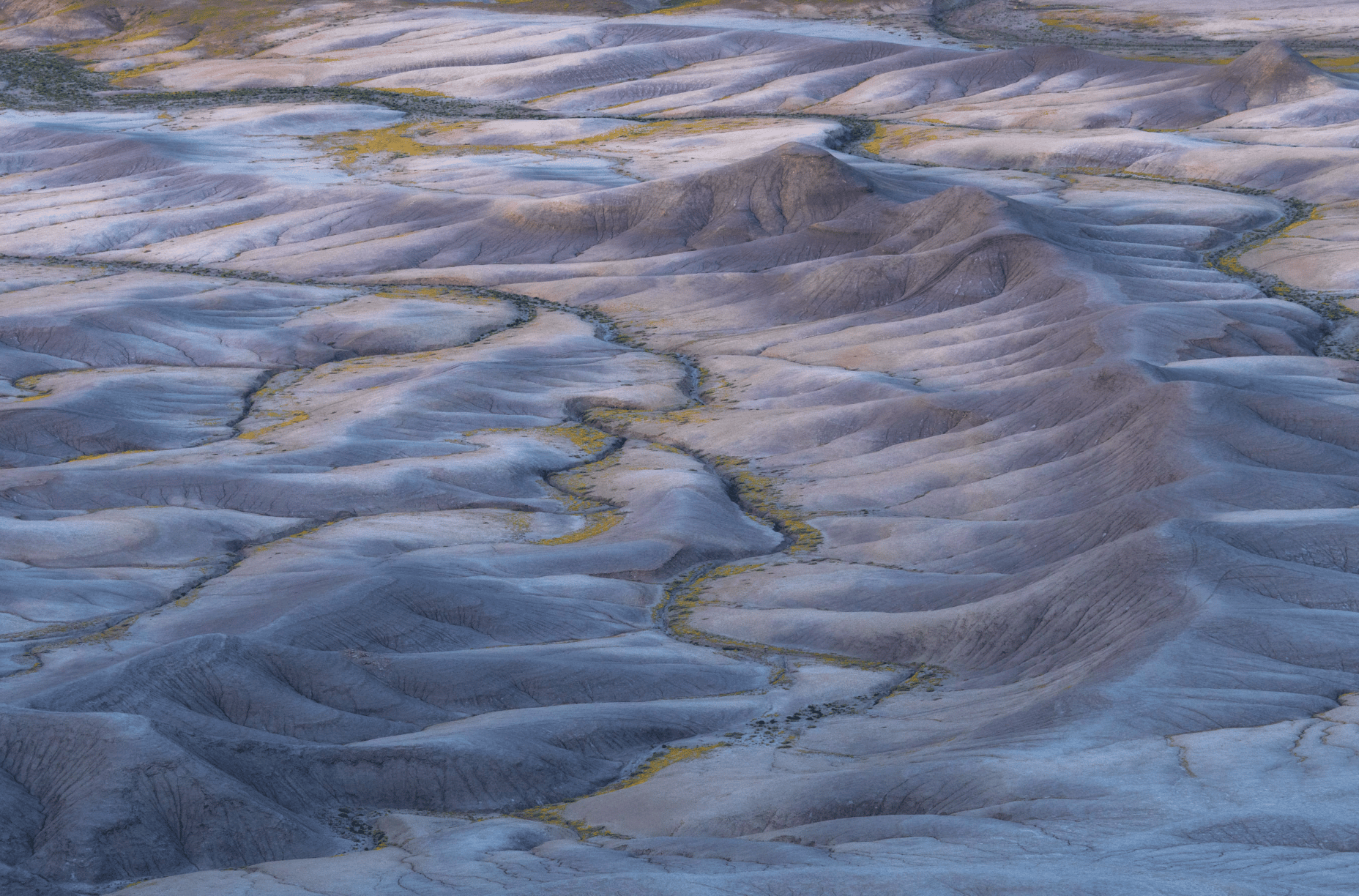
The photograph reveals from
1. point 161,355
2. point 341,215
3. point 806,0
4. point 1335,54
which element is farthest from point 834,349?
point 806,0

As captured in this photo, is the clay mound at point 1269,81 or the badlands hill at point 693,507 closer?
the badlands hill at point 693,507

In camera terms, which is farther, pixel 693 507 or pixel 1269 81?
pixel 1269 81

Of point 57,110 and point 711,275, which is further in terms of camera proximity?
point 57,110

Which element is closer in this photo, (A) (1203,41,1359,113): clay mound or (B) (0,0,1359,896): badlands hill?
(B) (0,0,1359,896): badlands hill

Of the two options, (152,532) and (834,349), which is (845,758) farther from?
(834,349)

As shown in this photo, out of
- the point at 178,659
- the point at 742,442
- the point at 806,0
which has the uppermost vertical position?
the point at 806,0

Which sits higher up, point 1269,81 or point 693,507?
point 1269,81

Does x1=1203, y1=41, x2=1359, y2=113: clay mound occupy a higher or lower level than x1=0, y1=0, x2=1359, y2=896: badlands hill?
higher

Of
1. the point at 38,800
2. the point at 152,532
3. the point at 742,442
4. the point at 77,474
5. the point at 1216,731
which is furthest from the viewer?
the point at 742,442
